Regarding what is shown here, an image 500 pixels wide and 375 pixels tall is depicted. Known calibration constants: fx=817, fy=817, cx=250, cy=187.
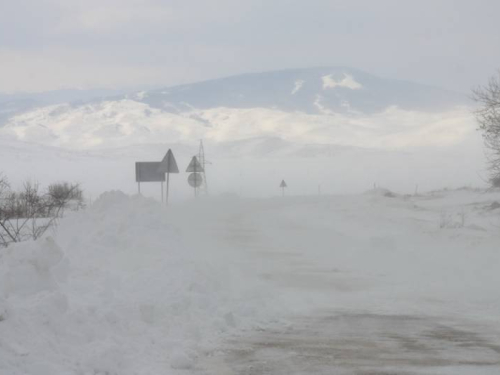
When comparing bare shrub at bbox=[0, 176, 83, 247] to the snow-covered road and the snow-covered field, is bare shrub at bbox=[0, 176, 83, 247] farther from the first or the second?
the snow-covered road

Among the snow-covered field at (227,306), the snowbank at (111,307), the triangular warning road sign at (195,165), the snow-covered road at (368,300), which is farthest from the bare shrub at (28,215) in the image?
the triangular warning road sign at (195,165)

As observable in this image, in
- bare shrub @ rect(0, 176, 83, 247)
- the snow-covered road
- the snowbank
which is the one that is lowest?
the snow-covered road

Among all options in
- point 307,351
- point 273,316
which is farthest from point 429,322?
point 307,351

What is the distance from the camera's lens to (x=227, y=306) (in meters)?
10.6

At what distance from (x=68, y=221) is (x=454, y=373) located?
35.7 feet

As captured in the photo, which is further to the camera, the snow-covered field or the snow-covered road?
the snow-covered road

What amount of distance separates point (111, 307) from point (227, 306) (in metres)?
2.31

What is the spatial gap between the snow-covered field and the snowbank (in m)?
0.02

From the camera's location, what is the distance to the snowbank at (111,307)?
22.8 feet

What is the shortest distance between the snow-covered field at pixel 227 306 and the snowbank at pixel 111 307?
18 mm

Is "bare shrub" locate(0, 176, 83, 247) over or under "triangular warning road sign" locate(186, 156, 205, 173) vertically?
under

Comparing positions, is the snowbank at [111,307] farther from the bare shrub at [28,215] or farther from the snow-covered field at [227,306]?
the bare shrub at [28,215]

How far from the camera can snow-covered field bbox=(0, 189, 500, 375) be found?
7.40m

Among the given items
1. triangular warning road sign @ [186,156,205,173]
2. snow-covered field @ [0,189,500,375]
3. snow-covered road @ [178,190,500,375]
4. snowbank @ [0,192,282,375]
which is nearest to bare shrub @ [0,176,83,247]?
snow-covered field @ [0,189,500,375]
